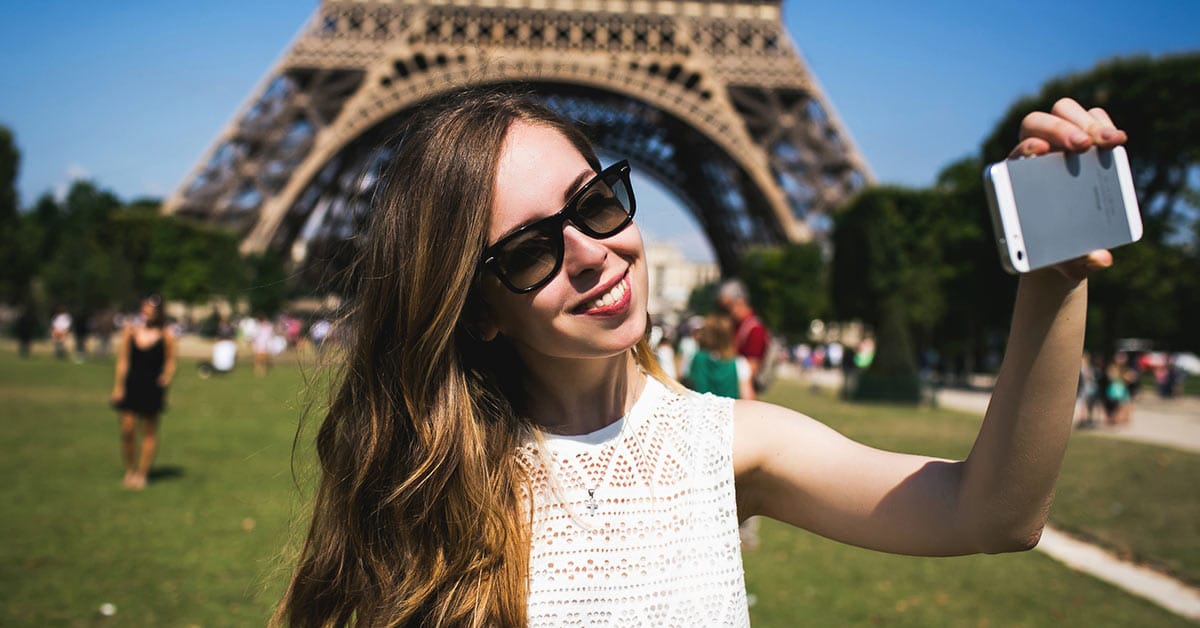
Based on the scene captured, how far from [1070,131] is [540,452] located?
0.86 meters

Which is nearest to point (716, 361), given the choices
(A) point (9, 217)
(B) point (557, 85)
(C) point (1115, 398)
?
(C) point (1115, 398)

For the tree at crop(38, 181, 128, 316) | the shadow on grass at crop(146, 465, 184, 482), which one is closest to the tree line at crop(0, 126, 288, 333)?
the tree at crop(38, 181, 128, 316)

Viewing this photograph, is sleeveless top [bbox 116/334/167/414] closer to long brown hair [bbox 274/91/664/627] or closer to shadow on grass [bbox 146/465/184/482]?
shadow on grass [bbox 146/465/184/482]

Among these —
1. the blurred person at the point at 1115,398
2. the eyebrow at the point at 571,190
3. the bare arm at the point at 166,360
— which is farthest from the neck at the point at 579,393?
the blurred person at the point at 1115,398

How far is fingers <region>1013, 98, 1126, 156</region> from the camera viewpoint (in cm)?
107

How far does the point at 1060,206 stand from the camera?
41.6 inches

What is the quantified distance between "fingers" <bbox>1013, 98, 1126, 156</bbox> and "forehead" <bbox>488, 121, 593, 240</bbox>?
2.14 feet

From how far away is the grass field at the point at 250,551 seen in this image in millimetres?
4992

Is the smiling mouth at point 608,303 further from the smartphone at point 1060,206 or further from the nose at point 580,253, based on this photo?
the smartphone at point 1060,206

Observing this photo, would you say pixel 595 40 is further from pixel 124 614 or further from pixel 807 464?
pixel 807 464

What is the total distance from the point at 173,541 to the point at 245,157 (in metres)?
27.1

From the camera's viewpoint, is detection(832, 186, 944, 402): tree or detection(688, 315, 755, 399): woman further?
detection(832, 186, 944, 402): tree

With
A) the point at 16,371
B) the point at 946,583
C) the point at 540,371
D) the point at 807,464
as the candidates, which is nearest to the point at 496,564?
the point at 540,371

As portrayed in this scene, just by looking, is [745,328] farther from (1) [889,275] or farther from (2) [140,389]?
(1) [889,275]
